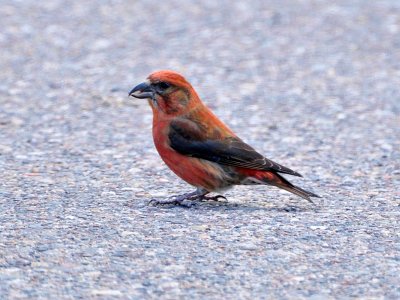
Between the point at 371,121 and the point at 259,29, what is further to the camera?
the point at 259,29

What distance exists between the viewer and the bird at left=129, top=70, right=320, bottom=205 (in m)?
6.97

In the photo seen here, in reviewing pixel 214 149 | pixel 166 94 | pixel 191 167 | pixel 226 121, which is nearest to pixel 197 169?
pixel 191 167

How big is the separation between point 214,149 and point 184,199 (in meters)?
0.37

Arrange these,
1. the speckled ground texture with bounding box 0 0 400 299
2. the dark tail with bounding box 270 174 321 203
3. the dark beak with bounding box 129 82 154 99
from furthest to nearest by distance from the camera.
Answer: the dark beak with bounding box 129 82 154 99 → the dark tail with bounding box 270 174 321 203 → the speckled ground texture with bounding box 0 0 400 299

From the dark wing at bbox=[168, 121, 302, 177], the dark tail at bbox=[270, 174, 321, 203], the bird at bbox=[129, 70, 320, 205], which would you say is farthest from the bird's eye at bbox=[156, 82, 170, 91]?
the dark tail at bbox=[270, 174, 321, 203]

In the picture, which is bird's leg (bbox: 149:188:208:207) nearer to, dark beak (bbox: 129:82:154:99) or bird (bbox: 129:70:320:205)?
bird (bbox: 129:70:320:205)

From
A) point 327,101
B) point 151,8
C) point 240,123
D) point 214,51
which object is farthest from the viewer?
point 151,8

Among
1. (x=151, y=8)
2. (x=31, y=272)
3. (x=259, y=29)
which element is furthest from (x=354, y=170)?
(x=151, y=8)

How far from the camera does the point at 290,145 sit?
9172mm

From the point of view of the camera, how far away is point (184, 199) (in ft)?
22.9

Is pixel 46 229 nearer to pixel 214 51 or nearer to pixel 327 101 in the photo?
pixel 327 101

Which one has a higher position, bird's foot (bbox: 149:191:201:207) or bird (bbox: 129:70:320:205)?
bird (bbox: 129:70:320:205)

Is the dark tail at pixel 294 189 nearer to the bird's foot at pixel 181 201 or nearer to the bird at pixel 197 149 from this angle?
the bird at pixel 197 149

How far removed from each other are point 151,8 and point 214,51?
2.39 m
